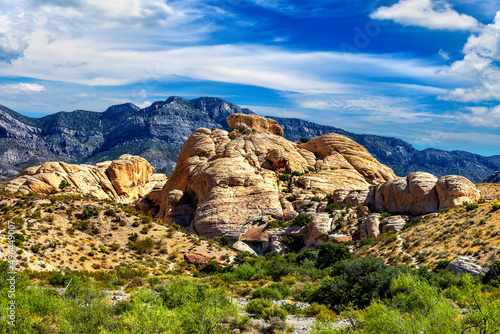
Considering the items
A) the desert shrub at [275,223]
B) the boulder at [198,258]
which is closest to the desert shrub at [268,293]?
the boulder at [198,258]

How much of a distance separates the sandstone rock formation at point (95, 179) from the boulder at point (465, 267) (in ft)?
177

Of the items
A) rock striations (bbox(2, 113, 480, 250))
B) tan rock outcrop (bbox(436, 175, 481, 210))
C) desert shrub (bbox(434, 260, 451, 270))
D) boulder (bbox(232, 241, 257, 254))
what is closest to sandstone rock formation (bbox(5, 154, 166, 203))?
rock striations (bbox(2, 113, 480, 250))

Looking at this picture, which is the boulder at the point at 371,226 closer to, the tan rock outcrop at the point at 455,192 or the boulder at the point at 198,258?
the tan rock outcrop at the point at 455,192

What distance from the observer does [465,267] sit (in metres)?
23.9

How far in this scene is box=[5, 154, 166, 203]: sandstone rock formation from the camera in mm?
55594

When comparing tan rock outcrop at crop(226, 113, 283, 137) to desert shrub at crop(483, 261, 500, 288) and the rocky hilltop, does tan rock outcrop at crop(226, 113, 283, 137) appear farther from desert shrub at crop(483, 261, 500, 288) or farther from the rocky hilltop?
desert shrub at crop(483, 261, 500, 288)

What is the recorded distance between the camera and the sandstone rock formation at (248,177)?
5022cm

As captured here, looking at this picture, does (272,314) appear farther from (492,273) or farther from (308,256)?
(308,256)

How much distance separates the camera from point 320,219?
145ft

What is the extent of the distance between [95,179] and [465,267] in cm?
6468

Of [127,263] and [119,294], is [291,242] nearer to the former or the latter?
[127,263]

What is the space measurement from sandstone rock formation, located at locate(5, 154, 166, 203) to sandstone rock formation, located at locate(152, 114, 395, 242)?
36.4 feet

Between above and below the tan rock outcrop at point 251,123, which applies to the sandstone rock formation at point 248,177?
below

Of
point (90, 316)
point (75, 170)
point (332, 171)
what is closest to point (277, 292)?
point (90, 316)
